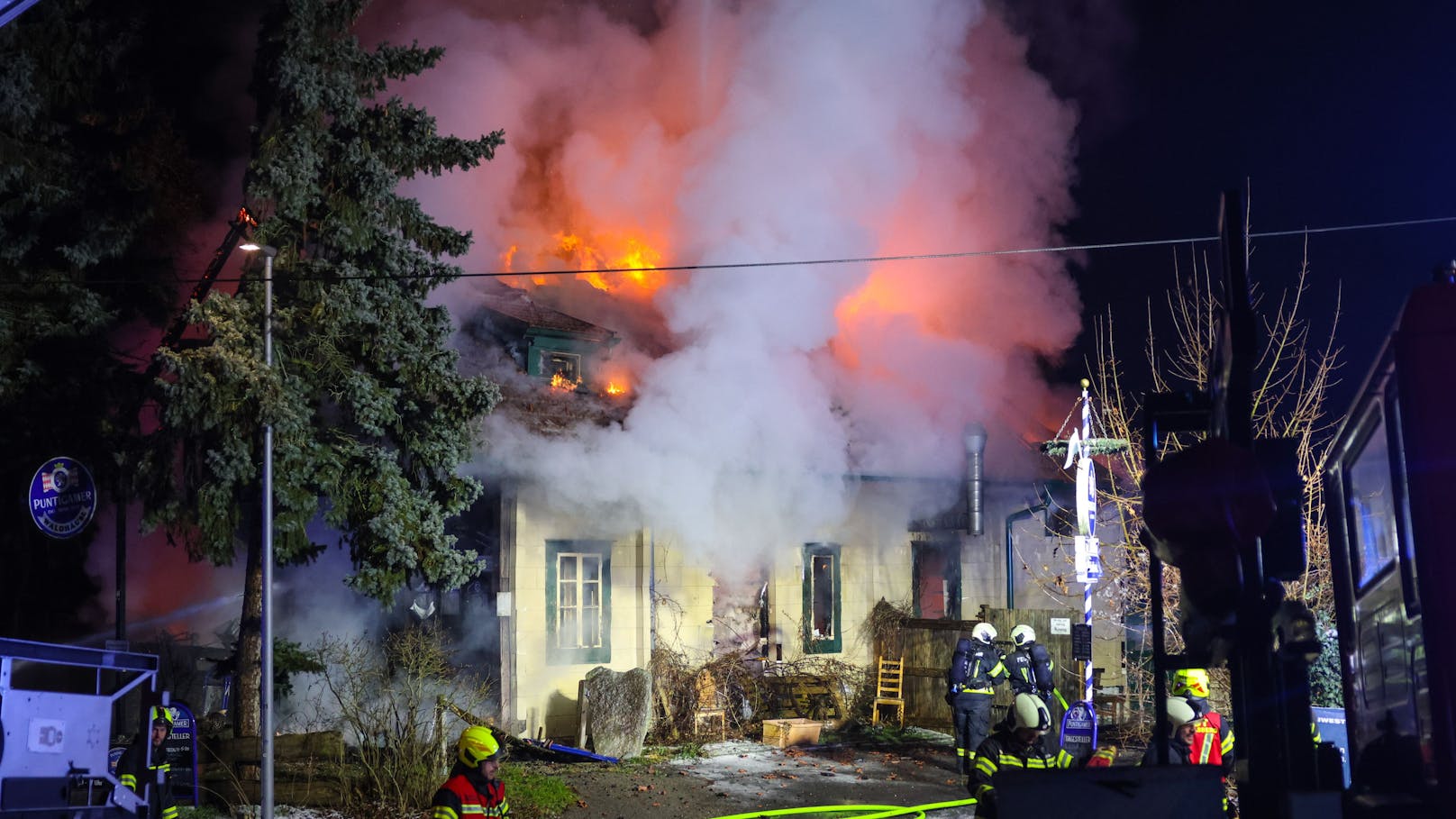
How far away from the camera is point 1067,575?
2272 cm

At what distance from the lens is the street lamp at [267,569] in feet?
36.0

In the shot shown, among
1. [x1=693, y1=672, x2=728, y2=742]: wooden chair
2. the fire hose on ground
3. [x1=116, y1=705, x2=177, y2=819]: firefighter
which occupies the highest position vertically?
[x1=116, y1=705, x2=177, y2=819]: firefighter

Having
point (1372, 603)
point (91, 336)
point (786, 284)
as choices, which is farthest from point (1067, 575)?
point (1372, 603)

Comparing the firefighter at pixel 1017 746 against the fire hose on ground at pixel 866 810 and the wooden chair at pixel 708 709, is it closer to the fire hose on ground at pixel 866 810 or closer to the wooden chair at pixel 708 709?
the fire hose on ground at pixel 866 810

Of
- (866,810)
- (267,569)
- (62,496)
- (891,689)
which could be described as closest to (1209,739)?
(866,810)

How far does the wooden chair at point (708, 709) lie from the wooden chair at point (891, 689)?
2.79m

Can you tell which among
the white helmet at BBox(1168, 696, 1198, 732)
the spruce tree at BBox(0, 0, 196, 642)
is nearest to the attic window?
the spruce tree at BBox(0, 0, 196, 642)

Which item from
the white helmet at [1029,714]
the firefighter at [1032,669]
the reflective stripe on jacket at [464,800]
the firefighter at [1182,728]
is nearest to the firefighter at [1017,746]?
the white helmet at [1029,714]

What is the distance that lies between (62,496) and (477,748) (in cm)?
896

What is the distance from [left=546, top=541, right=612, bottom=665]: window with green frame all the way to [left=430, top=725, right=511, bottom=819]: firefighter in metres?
10.4

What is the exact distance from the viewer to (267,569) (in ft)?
38.3

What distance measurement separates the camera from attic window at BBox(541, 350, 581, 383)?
19.5 meters

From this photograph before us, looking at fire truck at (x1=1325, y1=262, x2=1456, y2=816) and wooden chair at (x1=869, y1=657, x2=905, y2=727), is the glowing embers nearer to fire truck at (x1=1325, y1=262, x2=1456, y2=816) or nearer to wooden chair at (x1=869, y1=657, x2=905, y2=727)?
wooden chair at (x1=869, y1=657, x2=905, y2=727)

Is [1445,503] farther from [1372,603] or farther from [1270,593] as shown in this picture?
[1372,603]
